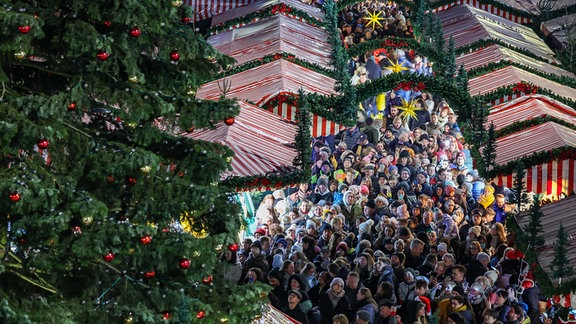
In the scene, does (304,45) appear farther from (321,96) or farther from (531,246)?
(531,246)

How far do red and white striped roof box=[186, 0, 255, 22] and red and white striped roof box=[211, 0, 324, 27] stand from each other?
609mm

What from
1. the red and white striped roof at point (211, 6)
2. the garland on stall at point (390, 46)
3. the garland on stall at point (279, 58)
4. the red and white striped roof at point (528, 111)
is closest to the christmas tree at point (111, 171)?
the red and white striped roof at point (528, 111)

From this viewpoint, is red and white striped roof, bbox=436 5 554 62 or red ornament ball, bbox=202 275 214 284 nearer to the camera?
red ornament ball, bbox=202 275 214 284

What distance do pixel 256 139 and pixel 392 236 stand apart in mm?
6119

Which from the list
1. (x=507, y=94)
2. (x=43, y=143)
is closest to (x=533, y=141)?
(x=507, y=94)

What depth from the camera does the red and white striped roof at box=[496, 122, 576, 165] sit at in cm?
3175

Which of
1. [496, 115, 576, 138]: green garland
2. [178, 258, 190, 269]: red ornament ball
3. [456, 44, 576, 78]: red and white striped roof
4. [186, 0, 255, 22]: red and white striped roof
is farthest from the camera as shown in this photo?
[186, 0, 255, 22]: red and white striped roof

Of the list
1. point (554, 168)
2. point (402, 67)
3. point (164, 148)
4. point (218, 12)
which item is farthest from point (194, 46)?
point (218, 12)

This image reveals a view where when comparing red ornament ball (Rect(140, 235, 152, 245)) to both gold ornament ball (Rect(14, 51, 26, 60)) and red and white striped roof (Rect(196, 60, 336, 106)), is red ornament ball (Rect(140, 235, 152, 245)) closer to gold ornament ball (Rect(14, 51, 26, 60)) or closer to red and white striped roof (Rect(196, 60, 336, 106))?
gold ornament ball (Rect(14, 51, 26, 60))

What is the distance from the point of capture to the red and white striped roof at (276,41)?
137 ft

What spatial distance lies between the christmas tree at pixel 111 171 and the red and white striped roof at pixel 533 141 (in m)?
14.8

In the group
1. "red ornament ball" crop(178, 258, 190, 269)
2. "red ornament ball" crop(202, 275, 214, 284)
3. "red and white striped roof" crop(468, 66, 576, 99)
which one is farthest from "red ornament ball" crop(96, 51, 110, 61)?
"red and white striped roof" crop(468, 66, 576, 99)

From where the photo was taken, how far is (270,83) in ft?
121

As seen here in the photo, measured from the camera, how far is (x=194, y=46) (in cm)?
1780
